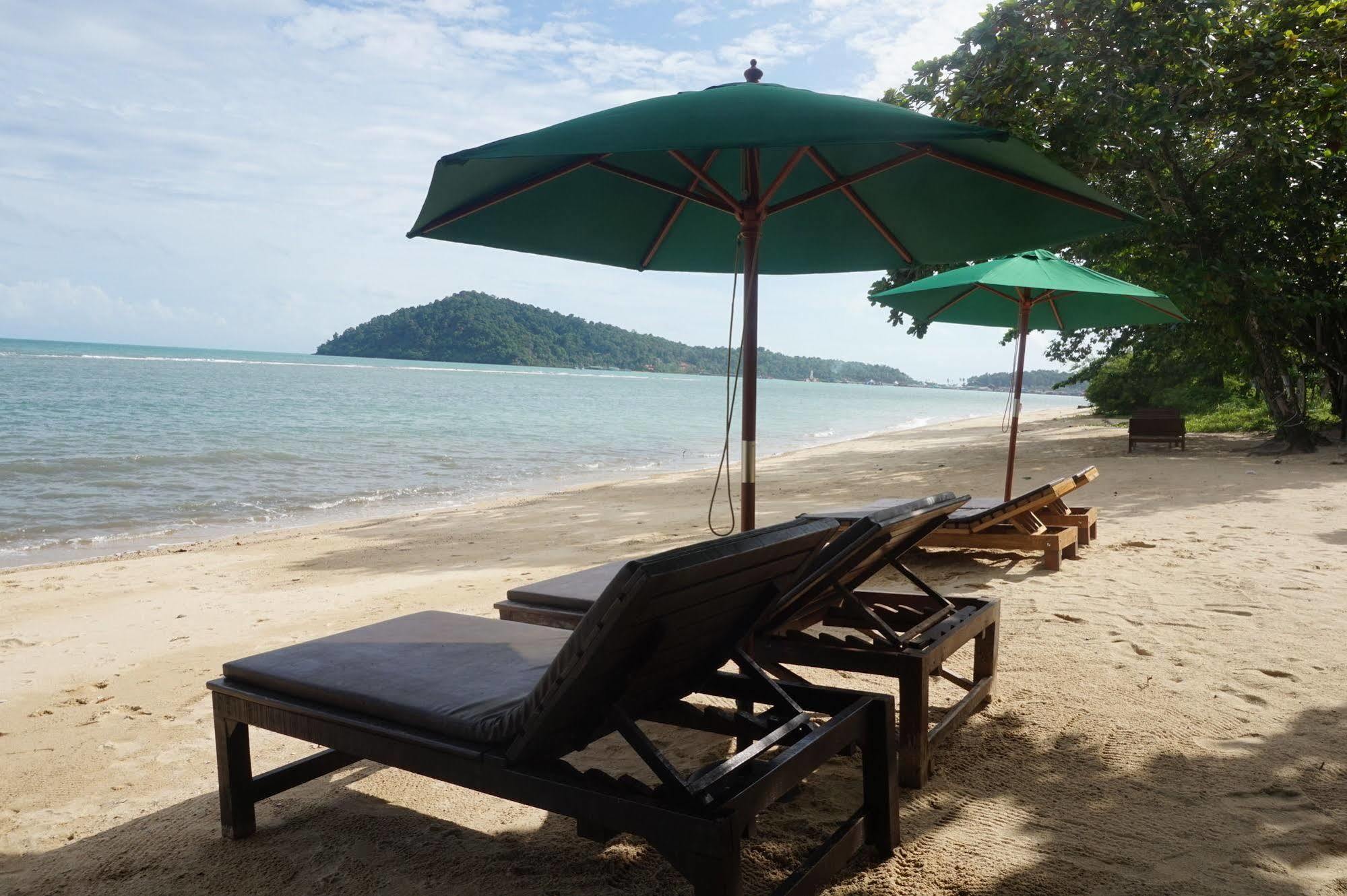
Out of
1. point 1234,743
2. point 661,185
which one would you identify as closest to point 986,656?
point 1234,743

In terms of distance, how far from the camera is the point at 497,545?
835cm

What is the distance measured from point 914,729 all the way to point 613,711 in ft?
3.93

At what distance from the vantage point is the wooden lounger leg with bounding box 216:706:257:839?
8.18 feet

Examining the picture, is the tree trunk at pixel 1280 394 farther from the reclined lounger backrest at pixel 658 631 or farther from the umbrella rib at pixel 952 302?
the reclined lounger backrest at pixel 658 631

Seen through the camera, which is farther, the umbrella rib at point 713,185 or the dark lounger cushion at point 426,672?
the umbrella rib at point 713,185

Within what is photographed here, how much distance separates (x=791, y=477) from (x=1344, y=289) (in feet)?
29.4

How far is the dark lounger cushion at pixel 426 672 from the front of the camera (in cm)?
209

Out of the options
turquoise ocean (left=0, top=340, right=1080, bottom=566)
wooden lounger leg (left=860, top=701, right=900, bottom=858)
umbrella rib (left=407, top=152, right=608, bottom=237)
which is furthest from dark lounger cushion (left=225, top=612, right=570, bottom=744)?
turquoise ocean (left=0, top=340, right=1080, bottom=566)

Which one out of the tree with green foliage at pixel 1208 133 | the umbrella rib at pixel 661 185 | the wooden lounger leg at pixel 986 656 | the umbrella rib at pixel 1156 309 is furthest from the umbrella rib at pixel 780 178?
the tree with green foliage at pixel 1208 133

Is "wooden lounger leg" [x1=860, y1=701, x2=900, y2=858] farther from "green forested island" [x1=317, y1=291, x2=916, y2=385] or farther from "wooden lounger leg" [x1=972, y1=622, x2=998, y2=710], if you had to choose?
"green forested island" [x1=317, y1=291, x2=916, y2=385]

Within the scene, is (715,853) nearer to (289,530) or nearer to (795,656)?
(795,656)

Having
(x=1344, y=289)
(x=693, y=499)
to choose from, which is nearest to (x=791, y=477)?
(x=693, y=499)

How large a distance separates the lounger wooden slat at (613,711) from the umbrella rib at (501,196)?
1.64 metres

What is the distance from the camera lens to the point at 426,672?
7.73ft
